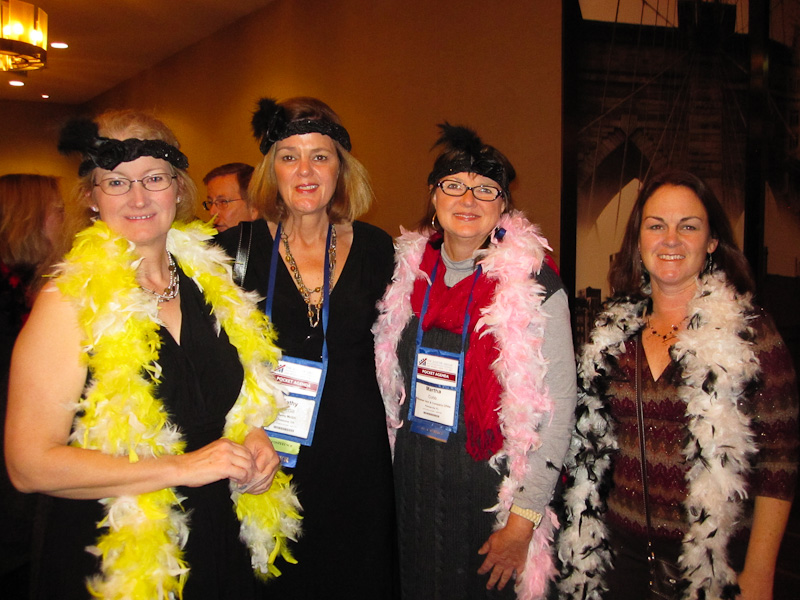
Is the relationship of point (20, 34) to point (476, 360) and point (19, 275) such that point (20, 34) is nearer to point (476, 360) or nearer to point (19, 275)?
point (19, 275)

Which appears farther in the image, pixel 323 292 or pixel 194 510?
pixel 323 292

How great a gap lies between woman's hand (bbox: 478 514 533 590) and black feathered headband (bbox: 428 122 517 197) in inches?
41.0

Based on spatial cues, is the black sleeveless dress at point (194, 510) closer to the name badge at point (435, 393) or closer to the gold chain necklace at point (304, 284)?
the gold chain necklace at point (304, 284)

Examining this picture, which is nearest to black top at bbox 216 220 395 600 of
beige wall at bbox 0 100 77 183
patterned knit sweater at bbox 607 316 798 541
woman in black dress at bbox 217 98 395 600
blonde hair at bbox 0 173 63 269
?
woman in black dress at bbox 217 98 395 600

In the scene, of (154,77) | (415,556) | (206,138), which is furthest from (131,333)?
(154,77)

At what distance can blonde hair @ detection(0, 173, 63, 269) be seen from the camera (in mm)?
2576

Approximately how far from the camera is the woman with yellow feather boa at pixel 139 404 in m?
1.21

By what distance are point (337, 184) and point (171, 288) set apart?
2.57 feet

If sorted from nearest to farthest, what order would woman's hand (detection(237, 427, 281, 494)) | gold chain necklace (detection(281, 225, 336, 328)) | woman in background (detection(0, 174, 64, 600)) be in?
woman's hand (detection(237, 427, 281, 494)) → gold chain necklace (detection(281, 225, 336, 328)) → woman in background (detection(0, 174, 64, 600))

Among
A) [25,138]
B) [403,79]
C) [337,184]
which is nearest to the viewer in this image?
[337,184]

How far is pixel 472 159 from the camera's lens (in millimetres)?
1838

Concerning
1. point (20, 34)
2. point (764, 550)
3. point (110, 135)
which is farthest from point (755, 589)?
point (20, 34)

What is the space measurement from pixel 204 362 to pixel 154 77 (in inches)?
335

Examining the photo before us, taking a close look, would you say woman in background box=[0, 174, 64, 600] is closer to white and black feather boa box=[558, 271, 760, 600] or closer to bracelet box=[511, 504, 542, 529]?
bracelet box=[511, 504, 542, 529]
